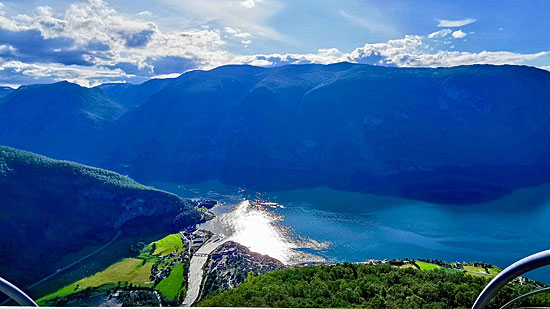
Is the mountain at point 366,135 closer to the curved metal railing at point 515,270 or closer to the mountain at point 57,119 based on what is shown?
the mountain at point 57,119

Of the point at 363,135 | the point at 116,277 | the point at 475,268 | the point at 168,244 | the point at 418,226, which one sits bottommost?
the point at 116,277

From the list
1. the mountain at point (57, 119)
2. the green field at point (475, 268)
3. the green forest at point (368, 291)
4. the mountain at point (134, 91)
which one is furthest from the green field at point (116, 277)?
the mountain at point (134, 91)

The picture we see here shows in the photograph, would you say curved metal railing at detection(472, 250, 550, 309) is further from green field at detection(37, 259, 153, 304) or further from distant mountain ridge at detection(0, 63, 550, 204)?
distant mountain ridge at detection(0, 63, 550, 204)

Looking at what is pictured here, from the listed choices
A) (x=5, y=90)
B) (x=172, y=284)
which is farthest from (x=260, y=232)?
(x=5, y=90)

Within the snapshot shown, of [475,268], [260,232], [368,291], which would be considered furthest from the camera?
[260,232]

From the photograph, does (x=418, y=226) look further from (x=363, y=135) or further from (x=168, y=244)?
(x=363, y=135)

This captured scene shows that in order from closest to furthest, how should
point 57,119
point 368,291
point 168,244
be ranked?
1. point 368,291
2. point 168,244
3. point 57,119

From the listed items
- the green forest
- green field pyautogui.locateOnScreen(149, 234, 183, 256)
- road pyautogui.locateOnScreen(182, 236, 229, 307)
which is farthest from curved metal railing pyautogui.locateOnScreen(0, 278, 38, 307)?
green field pyautogui.locateOnScreen(149, 234, 183, 256)
